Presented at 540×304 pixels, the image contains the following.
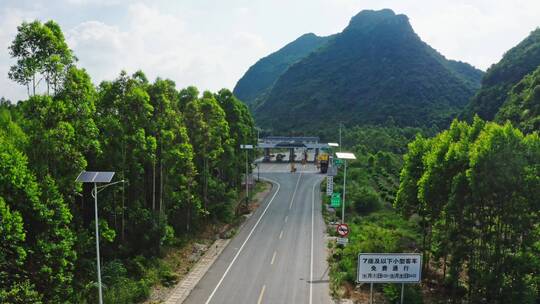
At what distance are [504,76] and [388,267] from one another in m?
98.2

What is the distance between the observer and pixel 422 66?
152 metres

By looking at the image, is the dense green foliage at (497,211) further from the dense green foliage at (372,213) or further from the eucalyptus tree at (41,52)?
the eucalyptus tree at (41,52)

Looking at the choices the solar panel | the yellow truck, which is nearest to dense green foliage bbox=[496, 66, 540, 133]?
the yellow truck

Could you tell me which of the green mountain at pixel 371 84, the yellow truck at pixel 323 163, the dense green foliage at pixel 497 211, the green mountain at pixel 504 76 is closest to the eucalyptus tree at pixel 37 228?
the dense green foliage at pixel 497 211

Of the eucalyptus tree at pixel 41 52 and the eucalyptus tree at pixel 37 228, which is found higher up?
the eucalyptus tree at pixel 41 52

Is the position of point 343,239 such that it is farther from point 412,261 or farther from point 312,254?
point 412,261

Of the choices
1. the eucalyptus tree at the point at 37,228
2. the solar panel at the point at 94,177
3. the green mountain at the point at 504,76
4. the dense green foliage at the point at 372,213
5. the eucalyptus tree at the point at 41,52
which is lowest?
the dense green foliage at the point at 372,213

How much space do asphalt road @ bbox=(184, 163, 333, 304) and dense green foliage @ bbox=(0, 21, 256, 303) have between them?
3.80 meters

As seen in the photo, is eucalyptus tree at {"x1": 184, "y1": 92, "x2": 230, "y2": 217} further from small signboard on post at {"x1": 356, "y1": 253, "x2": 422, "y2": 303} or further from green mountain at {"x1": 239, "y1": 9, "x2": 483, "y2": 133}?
green mountain at {"x1": 239, "y1": 9, "x2": 483, "y2": 133}

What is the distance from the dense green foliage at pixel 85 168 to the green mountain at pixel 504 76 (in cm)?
8085

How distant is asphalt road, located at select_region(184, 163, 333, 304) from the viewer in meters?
23.2

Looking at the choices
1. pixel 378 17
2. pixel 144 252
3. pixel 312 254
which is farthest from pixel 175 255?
pixel 378 17

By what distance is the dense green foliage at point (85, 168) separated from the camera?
16.1 metres

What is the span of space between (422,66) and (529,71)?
62.5 metres
